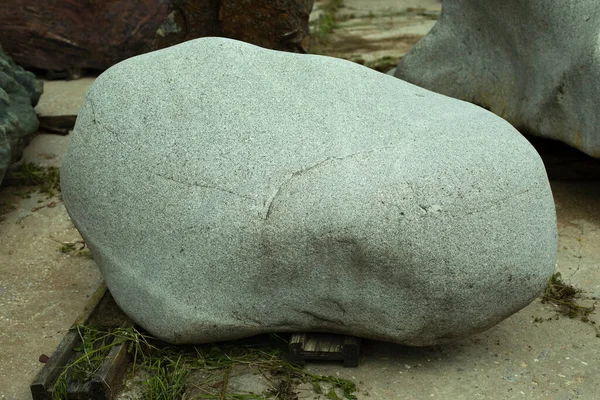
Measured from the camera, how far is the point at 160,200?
101 inches

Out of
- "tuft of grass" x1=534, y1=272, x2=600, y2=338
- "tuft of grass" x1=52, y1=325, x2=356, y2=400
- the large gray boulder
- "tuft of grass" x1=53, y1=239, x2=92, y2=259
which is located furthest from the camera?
"tuft of grass" x1=53, y1=239, x2=92, y2=259

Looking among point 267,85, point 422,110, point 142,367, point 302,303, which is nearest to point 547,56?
point 422,110

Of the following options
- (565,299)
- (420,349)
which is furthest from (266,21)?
(420,349)

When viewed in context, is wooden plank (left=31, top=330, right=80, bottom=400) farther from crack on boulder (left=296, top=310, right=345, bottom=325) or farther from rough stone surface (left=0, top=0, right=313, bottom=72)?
rough stone surface (left=0, top=0, right=313, bottom=72)

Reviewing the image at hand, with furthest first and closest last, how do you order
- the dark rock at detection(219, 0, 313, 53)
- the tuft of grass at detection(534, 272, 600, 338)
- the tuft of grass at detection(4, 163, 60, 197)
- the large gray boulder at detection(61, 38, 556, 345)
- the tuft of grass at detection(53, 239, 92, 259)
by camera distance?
the dark rock at detection(219, 0, 313, 53)
the tuft of grass at detection(4, 163, 60, 197)
the tuft of grass at detection(53, 239, 92, 259)
the tuft of grass at detection(534, 272, 600, 338)
the large gray boulder at detection(61, 38, 556, 345)

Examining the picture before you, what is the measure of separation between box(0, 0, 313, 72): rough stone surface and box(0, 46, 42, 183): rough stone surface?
78 centimetres

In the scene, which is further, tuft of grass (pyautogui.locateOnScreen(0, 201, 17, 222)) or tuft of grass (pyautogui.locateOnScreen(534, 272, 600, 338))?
tuft of grass (pyautogui.locateOnScreen(0, 201, 17, 222))

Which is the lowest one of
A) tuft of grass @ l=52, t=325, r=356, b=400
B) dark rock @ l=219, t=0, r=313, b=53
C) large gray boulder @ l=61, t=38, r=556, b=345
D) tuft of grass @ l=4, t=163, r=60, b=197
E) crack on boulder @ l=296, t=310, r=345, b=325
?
tuft of grass @ l=4, t=163, r=60, b=197

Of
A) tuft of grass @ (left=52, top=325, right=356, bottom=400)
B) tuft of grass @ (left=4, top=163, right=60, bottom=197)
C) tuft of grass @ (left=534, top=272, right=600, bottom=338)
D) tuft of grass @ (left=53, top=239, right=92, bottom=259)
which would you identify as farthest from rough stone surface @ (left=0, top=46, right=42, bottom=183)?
tuft of grass @ (left=534, top=272, right=600, bottom=338)

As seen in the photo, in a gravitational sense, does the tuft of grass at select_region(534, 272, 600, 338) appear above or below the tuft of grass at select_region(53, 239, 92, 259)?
above

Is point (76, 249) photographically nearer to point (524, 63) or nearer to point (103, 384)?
point (103, 384)

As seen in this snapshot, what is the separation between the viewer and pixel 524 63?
4051 millimetres

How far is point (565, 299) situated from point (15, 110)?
2.90 meters

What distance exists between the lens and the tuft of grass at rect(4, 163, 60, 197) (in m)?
4.23
